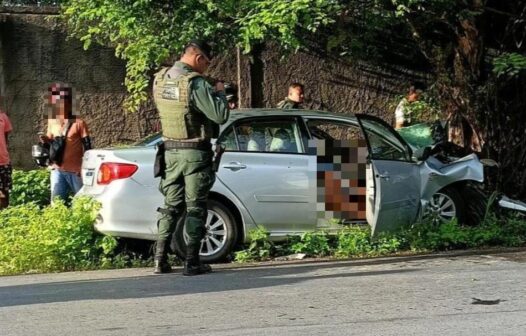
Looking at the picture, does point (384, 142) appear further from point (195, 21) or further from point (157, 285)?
point (157, 285)

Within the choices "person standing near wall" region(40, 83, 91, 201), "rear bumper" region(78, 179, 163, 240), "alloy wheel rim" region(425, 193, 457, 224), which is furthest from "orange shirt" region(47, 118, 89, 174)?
"alloy wheel rim" region(425, 193, 457, 224)

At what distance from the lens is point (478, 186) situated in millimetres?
9258

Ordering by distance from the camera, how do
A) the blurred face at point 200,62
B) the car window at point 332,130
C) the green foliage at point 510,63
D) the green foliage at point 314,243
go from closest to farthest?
the blurred face at point 200,62
the green foliage at point 314,243
the car window at point 332,130
the green foliage at point 510,63

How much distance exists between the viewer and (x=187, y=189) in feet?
21.9

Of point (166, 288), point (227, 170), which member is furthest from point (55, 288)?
point (227, 170)

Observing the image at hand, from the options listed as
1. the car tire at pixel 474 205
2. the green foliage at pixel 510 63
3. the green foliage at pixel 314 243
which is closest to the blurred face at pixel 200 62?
the green foliage at pixel 314 243

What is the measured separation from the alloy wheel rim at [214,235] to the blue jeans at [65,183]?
6.42ft

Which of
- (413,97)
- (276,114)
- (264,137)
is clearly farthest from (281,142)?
(413,97)

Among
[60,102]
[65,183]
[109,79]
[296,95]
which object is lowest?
[65,183]

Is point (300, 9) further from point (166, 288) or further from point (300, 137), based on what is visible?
point (166, 288)

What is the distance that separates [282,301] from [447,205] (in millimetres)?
3502

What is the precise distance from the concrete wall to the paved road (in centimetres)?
531

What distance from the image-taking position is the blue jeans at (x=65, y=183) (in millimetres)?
8796

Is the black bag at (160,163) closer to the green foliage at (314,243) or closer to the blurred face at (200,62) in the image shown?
the blurred face at (200,62)
